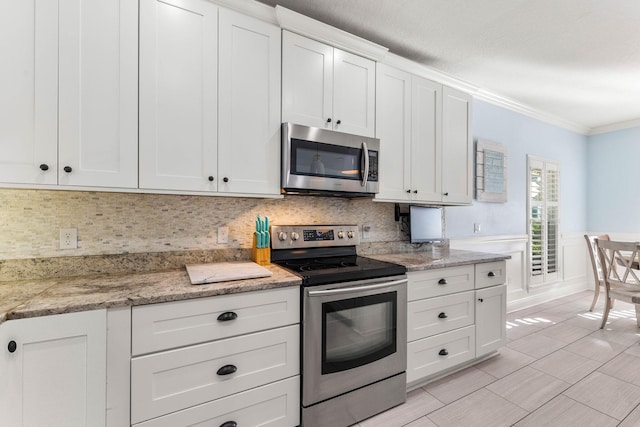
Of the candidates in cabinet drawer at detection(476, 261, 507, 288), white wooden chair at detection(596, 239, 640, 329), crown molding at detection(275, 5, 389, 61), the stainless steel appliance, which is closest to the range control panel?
the stainless steel appliance

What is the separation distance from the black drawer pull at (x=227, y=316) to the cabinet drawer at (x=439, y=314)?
1.20 m

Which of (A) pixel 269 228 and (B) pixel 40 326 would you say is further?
(A) pixel 269 228

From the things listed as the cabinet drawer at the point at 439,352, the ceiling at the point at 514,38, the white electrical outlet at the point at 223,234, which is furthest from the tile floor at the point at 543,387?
the ceiling at the point at 514,38

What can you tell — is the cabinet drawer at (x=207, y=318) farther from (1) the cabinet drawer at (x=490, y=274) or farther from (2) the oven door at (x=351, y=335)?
(1) the cabinet drawer at (x=490, y=274)

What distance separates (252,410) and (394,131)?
2.12m

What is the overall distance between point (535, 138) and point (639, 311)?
243cm

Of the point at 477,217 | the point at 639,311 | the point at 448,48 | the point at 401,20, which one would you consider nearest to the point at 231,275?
the point at 401,20

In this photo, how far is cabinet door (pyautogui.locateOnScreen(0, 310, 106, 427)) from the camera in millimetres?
1070

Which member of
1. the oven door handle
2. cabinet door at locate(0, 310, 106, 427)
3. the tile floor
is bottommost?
the tile floor

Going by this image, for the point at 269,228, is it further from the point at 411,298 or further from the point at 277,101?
the point at 411,298

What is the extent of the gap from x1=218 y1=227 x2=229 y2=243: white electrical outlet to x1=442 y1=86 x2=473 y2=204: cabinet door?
1887mm

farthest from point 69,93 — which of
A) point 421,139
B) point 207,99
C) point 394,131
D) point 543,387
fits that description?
point 543,387

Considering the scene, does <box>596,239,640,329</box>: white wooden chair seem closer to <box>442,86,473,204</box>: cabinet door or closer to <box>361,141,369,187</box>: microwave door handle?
<box>442,86,473,204</box>: cabinet door

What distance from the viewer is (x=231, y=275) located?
61.6 inches
